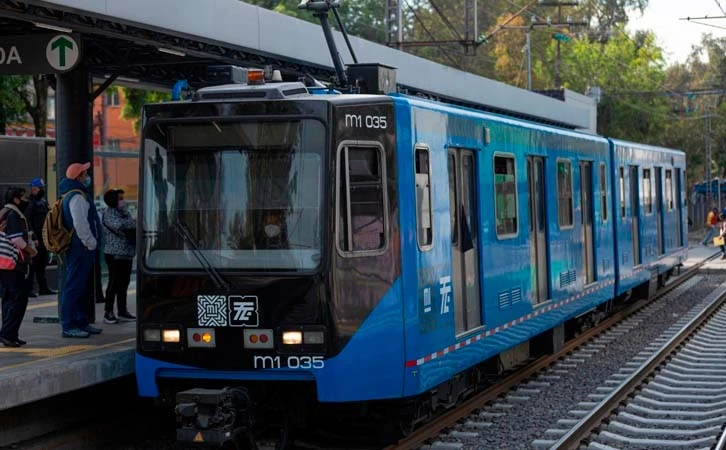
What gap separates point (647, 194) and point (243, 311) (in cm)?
1351

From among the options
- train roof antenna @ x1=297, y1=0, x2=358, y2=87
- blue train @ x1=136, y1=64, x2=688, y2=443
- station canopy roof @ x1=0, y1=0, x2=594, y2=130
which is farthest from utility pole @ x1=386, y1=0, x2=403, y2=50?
blue train @ x1=136, y1=64, x2=688, y2=443

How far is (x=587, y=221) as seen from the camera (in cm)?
1634

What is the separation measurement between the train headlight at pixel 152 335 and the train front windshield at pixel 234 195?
0.48 m

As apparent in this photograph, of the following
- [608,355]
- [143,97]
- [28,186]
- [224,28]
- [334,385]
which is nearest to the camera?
[334,385]

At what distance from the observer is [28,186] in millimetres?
19250

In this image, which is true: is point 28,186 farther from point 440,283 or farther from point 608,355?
point 440,283

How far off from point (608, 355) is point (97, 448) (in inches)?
290

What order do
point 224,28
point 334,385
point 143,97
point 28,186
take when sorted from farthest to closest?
1. point 143,97
2. point 28,186
3. point 224,28
4. point 334,385

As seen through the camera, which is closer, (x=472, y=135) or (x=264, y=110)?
(x=264, y=110)

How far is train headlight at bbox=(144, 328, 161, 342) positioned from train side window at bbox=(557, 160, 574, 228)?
6.39m

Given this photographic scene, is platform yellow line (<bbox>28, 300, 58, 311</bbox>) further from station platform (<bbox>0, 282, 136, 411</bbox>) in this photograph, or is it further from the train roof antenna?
the train roof antenna

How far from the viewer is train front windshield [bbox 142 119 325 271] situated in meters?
8.99

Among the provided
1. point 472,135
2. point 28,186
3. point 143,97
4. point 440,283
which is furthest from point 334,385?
point 143,97

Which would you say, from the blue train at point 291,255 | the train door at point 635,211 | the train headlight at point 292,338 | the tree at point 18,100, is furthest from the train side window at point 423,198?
the tree at point 18,100
